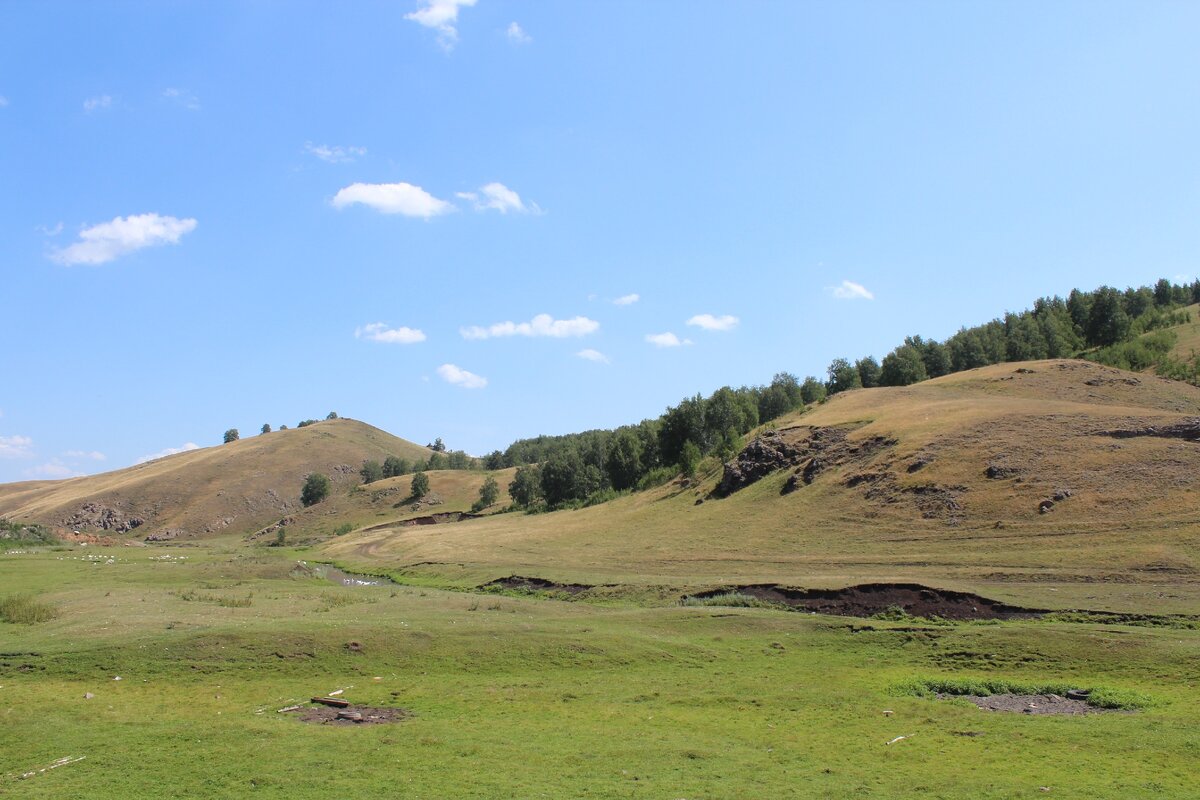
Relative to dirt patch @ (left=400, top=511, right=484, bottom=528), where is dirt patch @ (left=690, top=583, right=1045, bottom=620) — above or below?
below

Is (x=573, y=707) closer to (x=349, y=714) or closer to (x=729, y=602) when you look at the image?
(x=349, y=714)

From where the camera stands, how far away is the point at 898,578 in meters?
46.2

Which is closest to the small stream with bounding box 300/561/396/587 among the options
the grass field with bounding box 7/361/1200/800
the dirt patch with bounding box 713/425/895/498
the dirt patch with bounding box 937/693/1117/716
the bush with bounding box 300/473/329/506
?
the grass field with bounding box 7/361/1200/800

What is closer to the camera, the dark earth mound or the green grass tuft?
Result: the dark earth mound

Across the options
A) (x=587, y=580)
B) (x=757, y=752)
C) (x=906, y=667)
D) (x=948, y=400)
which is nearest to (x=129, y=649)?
(x=757, y=752)

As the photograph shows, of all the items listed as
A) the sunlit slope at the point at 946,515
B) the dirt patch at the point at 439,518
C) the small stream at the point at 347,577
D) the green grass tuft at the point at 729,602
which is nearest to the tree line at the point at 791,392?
the dirt patch at the point at 439,518

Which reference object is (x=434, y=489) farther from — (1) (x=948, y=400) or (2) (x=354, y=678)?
(2) (x=354, y=678)

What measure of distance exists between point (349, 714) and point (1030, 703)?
2100cm

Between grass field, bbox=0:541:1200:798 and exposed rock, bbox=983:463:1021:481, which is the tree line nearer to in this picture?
exposed rock, bbox=983:463:1021:481

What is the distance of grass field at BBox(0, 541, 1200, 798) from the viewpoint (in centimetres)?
1630

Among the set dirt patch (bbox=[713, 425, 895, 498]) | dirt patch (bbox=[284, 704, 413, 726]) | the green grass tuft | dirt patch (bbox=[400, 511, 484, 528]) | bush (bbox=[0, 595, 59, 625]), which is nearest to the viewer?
dirt patch (bbox=[284, 704, 413, 726])

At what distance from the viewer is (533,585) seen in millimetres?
57812

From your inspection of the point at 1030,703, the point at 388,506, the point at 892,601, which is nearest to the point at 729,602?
the point at 892,601

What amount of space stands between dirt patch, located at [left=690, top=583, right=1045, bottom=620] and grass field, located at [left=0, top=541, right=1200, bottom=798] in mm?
2983
